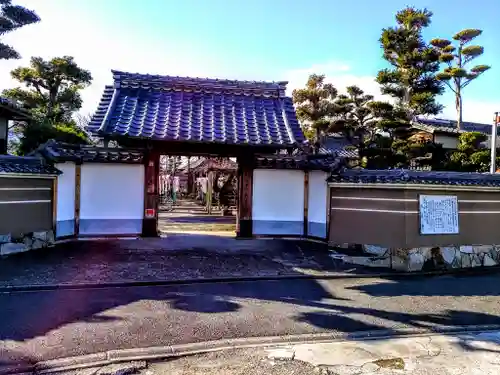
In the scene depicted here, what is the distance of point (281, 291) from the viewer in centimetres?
818

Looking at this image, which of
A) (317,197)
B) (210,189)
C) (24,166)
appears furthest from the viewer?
(210,189)

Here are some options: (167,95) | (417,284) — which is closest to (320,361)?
(417,284)

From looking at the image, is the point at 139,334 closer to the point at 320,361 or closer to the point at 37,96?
the point at 320,361

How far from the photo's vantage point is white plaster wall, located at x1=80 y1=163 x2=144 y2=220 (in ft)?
41.8

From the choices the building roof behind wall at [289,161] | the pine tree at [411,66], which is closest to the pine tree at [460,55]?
the pine tree at [411,66]

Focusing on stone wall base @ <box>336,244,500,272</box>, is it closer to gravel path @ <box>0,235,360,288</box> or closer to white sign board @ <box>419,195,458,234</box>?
white sign board @ <box>419,195,458,234</box>

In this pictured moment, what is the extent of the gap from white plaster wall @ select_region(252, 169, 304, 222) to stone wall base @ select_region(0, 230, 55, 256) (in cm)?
603

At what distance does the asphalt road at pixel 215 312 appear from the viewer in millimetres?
5574

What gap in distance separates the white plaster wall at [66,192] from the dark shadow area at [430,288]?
827cm

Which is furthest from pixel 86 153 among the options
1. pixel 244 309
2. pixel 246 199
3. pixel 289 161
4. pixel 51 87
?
pixel 51 87

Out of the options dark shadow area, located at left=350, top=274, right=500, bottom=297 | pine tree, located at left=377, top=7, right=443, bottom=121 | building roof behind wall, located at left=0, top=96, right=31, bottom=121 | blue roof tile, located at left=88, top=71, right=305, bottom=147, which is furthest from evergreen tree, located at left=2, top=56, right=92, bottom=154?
dark shadow area, located at left=350, top=274, right=500, bottom=297

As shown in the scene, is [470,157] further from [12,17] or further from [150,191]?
[12,17]

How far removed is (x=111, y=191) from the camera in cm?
1295

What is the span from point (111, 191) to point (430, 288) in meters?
9.20
